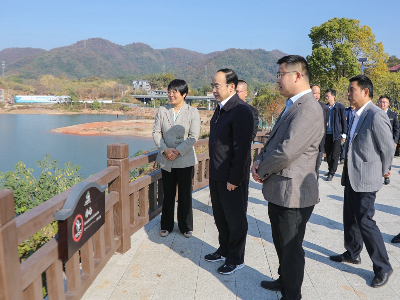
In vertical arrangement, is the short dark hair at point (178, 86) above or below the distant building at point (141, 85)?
below

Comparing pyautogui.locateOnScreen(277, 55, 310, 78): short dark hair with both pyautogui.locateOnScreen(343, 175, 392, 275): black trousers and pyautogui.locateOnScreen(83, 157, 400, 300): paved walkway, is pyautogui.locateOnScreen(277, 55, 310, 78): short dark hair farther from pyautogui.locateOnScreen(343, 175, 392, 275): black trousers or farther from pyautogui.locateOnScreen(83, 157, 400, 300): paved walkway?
pyautogui.locateOnScreen(83, 157, 400, 300): paved walkway

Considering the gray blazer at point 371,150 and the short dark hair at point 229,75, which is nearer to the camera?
the gray blazer at point 371,150

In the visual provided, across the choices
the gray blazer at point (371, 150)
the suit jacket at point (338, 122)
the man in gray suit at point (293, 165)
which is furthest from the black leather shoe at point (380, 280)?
the suit jacket at point (338, 122)

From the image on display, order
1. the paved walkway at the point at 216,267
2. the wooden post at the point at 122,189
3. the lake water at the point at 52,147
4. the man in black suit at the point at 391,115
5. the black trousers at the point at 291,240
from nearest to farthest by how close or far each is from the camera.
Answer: the black trousers at the point at 291,240, the paved walkway at the point at 216,267, the wooden post at the point at 122,189, the man in black suit at the point at 391,115, the lake water at the point at 52,147

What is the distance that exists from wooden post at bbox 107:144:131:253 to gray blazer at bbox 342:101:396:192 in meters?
1.83

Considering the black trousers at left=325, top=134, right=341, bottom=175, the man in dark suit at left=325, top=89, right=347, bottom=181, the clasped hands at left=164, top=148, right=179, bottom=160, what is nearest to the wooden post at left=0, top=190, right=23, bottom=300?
the clasped hands at left=164, top=148, right=179, bottom=160

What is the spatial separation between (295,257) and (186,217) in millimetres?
1520

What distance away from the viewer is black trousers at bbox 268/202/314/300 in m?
2.00

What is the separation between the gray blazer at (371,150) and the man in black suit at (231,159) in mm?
832

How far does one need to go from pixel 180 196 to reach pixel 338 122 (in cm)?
365

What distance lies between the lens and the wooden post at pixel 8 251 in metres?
1.30

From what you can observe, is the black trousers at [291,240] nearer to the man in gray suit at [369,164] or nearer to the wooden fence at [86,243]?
the man in gray suit at [369,164]

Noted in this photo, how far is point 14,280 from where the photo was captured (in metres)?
1.38

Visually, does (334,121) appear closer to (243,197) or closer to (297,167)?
(243,197)
